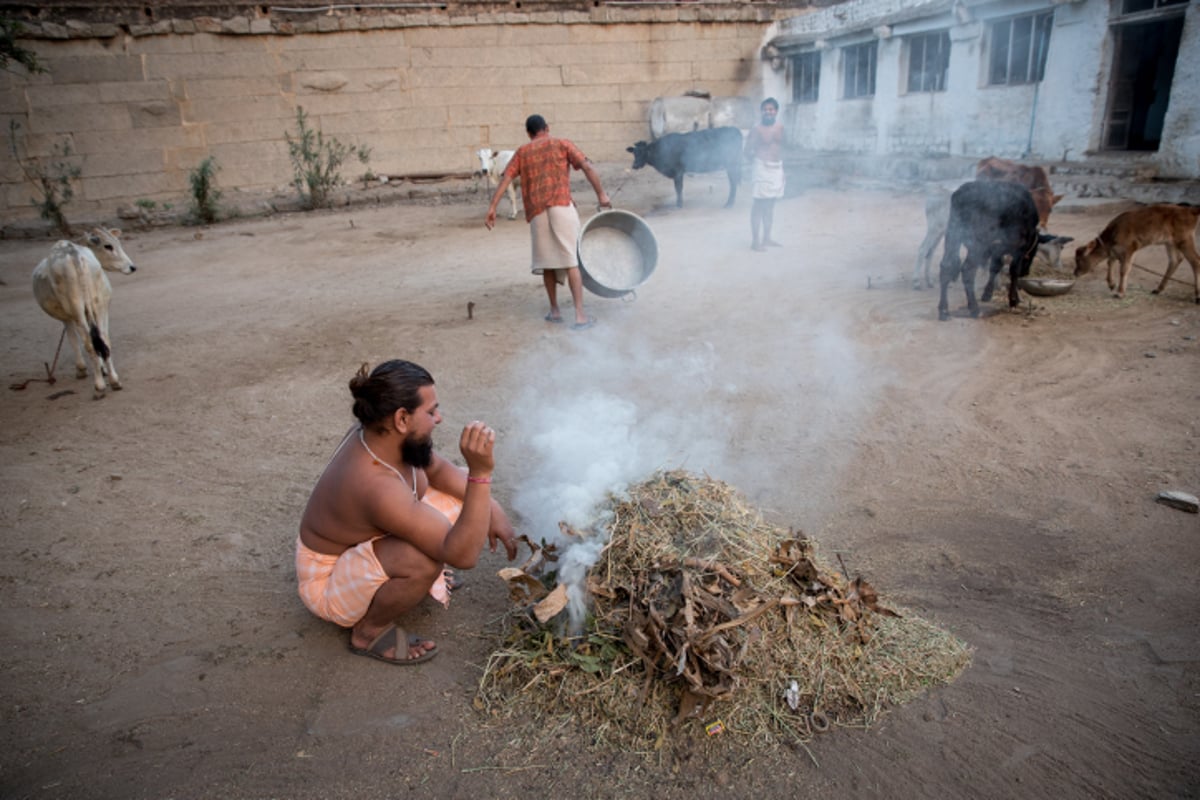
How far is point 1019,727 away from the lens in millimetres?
2281

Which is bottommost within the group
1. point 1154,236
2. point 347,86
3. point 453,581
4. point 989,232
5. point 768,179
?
point 453,581

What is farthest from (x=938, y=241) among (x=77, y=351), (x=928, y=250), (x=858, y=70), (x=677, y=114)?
(x=677, y=114)

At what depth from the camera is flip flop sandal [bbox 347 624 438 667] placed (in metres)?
2.64

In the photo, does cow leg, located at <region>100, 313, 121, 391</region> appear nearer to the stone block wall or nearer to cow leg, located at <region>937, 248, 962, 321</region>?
cow leg, located at <region>937, 248, 962, 321</region>

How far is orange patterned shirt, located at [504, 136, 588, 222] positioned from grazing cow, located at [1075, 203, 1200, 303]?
14.7 feet

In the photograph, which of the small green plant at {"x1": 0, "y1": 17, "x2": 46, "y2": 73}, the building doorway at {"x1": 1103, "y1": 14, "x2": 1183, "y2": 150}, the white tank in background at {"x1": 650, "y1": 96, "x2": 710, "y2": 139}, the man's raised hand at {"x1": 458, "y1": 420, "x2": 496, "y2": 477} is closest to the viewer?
the man's raised hand at {"x1": 458, "y1": 420, "x2": 496, "y2": 477}

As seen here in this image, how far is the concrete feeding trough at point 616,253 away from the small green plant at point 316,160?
32.2 ft

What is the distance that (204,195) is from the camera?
536 inches

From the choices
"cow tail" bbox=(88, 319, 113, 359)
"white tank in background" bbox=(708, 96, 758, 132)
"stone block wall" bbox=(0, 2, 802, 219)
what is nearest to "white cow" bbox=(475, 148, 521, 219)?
"stone block wall" bbox=(0, 2, 802, 219)

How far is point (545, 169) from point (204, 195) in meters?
10.4

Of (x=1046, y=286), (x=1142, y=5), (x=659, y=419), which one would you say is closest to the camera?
(x=659, y=419)

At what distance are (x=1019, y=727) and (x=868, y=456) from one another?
190 cm

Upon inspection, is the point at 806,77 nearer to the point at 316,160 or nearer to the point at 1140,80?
the point at 1140,80

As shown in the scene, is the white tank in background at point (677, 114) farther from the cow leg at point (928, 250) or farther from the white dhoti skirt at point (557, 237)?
the white dhoti skirt at point (557, 237)
